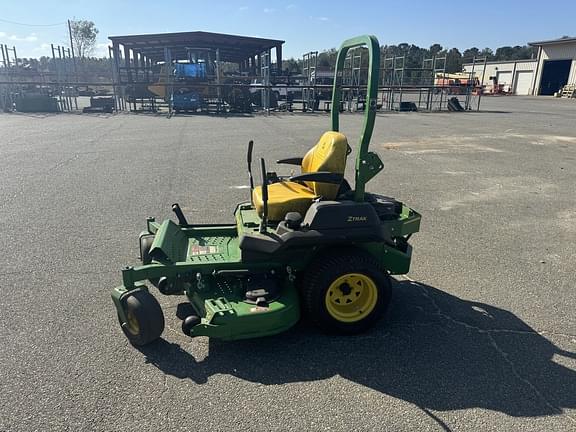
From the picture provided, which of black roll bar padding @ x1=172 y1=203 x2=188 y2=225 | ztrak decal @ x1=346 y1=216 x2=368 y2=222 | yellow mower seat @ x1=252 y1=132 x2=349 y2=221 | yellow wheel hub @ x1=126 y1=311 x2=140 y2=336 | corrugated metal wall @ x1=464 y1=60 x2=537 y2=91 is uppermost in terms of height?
corrugated metal wall @ x1=464 y1=60 x2=537 y2=91

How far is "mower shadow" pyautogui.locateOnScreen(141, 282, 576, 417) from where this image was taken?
9.45ft

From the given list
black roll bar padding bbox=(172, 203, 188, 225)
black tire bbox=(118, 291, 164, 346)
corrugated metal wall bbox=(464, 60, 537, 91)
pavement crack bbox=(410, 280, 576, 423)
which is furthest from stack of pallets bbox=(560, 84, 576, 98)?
black tire bbox=(118, 291, 164, 346)

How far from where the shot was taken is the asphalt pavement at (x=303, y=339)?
2.72 metres

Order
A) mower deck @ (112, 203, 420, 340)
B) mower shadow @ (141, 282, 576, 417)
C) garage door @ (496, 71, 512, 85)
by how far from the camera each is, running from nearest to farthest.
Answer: mower shadow @ (141, 282, 576, 417) → mower deck @ (112, 203, 420, 340) → garage door @ (496, 71, 512, 85)

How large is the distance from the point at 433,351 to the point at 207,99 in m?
24.9

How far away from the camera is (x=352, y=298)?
360 cm

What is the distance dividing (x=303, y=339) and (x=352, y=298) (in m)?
0.52

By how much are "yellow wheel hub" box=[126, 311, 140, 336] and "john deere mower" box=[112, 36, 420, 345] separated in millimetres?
13

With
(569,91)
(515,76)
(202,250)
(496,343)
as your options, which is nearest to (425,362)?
(496,343)

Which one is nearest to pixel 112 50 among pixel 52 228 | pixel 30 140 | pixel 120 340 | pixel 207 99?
pixel 207 99

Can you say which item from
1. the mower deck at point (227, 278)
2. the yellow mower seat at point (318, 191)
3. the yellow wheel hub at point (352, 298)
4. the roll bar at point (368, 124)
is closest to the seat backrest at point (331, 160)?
the yellow mower seat at point (318, 191)

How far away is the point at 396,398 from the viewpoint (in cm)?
284

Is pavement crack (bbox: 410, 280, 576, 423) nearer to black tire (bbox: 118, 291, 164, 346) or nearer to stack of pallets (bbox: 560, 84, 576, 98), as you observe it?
black tire (bbox: 118, 291, 164, 346)

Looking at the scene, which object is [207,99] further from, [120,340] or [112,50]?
[120,340]
